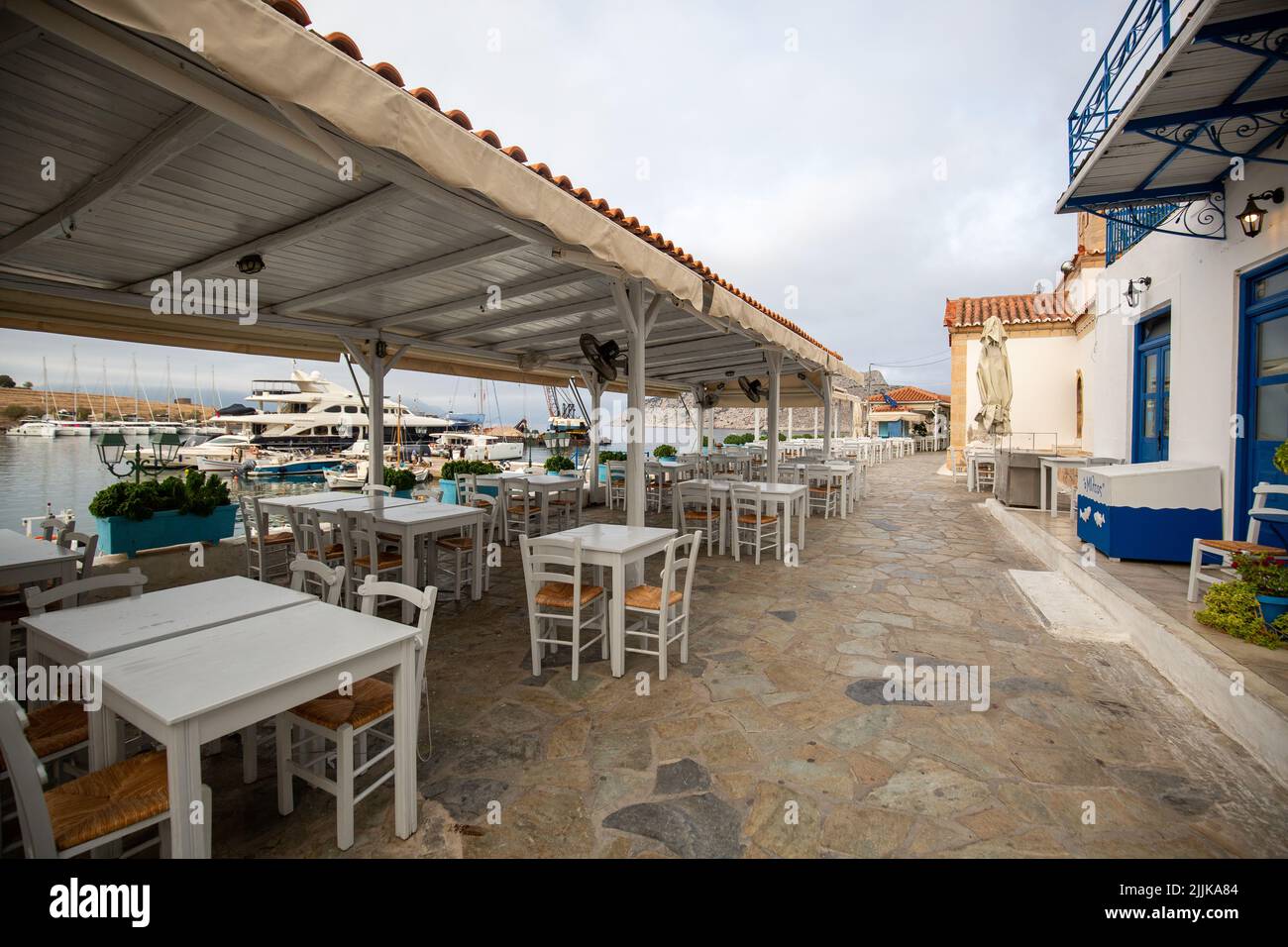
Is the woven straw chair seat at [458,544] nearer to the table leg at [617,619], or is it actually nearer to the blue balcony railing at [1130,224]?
the table leg at [617,619]

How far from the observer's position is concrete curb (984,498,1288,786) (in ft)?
7.70

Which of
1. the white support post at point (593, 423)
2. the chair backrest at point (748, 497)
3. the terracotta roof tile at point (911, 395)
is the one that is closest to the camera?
the chair backrest at point (748, 497)

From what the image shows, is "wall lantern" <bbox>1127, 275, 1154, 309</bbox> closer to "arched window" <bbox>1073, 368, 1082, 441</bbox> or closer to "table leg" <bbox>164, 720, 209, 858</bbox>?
"arched window" <bbox>1073, 368, 1082, 441</bbox>

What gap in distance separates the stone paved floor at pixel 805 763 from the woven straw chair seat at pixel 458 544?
894 millimetres

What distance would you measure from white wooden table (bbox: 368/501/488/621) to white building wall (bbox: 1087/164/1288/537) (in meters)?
6.34

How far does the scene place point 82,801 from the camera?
1493 mm

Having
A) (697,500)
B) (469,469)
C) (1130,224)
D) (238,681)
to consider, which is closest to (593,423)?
(469,469)

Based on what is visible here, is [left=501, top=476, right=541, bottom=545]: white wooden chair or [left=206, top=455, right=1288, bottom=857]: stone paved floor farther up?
[left=501, top=476, right=541, bottom=545]: white wooden chair

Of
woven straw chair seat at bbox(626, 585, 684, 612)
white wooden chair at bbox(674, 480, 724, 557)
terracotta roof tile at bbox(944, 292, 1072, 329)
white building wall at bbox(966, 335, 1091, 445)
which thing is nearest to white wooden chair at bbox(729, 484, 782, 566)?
white wooden chair at bbox(674, 480, 724, 557)

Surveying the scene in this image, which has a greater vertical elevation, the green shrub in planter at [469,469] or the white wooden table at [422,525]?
the green shrub in planter at [469,469]

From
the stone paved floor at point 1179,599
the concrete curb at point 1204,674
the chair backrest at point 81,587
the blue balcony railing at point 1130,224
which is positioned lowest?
the concrete curb at point 1204,674

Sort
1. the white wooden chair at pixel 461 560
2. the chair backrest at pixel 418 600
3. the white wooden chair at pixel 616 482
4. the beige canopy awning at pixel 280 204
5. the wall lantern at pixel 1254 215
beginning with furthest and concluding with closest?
the white wooden chair at pixel 616 482
the white wooden chair at pixel 461 560
the wall lantern at pixel 1254 215
the chair backrest at pixel 418 600
the beige canopy awning at pixel 280 204

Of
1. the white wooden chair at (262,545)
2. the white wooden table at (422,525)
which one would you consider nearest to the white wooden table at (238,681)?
the white wooden table at (422,525)

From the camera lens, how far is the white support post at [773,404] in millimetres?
7930
